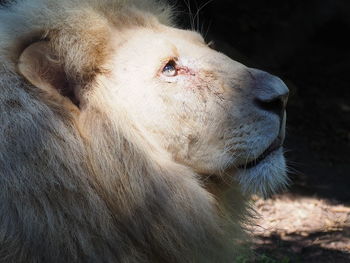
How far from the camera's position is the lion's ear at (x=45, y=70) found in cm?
227

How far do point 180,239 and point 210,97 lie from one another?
0.57 meters

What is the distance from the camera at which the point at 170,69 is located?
2441 millimetres

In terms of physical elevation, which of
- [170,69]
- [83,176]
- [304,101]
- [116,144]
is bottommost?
[304,101]

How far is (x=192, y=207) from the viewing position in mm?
2367

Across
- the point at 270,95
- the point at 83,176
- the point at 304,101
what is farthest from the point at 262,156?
the point at 304,101

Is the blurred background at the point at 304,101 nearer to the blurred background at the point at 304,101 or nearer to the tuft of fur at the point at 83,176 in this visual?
the blurred background at the point at 304,101

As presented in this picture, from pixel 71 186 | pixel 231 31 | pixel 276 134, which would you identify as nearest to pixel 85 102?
pixel 71 186

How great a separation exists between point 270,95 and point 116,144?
62 cm

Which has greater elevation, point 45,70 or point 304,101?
point 45,70

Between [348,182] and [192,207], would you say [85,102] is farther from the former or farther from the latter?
[348,182]

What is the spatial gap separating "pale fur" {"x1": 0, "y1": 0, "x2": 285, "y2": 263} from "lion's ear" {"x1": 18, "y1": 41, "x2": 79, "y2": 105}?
0.07ft

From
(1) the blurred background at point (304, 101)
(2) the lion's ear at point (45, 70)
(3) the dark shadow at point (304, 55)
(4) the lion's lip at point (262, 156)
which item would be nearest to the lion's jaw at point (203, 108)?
(4) the lion's lip at point (262, 156)

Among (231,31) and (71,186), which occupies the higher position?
(71,186)

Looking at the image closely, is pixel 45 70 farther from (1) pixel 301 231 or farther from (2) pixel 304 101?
(2) pixel 304 101
